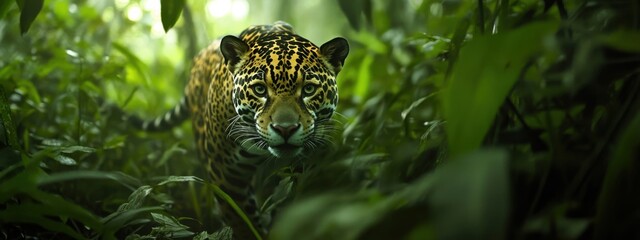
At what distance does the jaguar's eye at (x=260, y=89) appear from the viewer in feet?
6.35

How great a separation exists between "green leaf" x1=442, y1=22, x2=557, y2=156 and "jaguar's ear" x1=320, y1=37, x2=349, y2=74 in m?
0.58

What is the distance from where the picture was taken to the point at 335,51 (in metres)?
1.88

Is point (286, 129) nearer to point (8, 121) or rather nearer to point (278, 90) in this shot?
point (278, 90)

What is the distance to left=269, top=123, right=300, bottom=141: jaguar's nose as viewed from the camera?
73.4 inches

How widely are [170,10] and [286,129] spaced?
0.49 m

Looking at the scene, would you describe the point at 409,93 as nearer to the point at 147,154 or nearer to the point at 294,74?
the point at 294,74

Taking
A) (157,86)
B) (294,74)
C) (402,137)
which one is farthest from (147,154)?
(294,74)

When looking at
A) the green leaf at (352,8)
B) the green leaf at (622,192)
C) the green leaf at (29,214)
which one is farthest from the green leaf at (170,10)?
the green leaf at (622,192)

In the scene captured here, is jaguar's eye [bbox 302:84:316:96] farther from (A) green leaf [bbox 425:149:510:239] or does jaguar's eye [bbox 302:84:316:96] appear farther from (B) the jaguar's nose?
(A) green leaf [bbox 425:149:510:239]

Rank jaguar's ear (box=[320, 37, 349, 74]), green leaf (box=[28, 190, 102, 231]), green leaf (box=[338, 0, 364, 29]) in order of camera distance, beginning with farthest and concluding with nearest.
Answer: jaguar's ear (box=[320, 37, 349, 74])
green leaf (box=[28, 190, 102, 231])
green leaf (box=[338, 0, 364, 29])

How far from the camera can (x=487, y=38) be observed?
1328mm

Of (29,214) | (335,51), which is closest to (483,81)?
(335,51)

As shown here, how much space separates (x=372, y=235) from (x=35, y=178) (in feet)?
2.92

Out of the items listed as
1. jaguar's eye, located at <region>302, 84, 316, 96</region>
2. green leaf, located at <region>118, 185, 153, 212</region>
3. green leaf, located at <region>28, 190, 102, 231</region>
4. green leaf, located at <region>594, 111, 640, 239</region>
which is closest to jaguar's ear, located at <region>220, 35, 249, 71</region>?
jaguar's eye, located at <region>302, 84, 316, 96</region>
